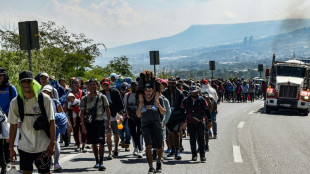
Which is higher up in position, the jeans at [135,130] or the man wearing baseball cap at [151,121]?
the man wearing baseball cap at [151,121]

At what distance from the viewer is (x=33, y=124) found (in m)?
5.59

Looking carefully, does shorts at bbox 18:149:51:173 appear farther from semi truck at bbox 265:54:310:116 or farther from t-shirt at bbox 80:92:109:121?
semi truck at bbox 265:54:310:116

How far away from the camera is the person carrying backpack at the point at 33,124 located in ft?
18.3

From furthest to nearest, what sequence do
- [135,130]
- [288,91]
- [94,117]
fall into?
[288,91] → [135,130] → [94,117]

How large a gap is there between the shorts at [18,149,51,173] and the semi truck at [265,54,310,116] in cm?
2174

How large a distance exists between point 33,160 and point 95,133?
313 centimetres

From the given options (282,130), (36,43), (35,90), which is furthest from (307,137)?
(35,90)

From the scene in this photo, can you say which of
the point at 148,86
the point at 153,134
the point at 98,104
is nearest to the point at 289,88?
the point at 98,104

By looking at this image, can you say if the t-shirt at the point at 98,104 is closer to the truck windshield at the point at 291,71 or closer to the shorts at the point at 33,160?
the shorts at the point at 33,160

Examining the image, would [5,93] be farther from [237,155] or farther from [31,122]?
[237,155]

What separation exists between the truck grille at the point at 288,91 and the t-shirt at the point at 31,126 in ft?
72.5

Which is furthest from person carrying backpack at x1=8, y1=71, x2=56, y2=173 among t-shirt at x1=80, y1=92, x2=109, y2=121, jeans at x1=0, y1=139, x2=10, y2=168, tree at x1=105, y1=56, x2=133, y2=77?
tree at x1=105, y1=56, x2=133, y2=77

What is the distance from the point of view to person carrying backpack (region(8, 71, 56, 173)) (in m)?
5.57

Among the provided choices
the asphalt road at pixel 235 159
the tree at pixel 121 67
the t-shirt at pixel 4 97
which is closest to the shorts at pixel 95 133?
the asphalt road at pixel 235 159
